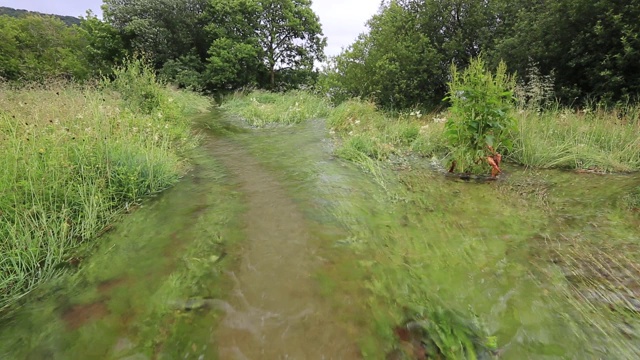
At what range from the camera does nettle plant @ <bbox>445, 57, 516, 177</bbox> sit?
437 centimetres

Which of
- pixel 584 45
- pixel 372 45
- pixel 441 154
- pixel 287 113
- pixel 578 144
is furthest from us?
pixel 372 45

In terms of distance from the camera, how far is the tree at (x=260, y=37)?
21.7m

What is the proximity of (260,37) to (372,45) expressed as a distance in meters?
12.2

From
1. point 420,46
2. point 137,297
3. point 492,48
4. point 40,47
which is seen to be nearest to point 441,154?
point 137,297

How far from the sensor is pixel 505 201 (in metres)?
3.73

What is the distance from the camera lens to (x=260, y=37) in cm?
2369

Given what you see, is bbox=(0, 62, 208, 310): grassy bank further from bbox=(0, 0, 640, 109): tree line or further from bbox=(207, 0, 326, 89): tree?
bbox=(207, 0, 326, 89): tree

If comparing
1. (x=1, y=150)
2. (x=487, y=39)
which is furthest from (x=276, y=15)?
(x=1, y=150)

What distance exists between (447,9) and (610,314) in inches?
607

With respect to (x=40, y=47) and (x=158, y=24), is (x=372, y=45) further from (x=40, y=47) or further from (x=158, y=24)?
(x=40, y=47)

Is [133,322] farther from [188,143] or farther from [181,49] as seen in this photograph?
[181,49]

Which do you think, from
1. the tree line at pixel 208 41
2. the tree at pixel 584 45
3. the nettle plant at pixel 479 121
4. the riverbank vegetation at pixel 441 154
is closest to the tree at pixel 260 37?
the tree line at pixel 208 41

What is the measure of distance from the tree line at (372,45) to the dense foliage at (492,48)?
0.04 m

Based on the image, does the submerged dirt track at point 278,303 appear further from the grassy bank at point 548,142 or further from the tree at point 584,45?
the tree at point 584,45
